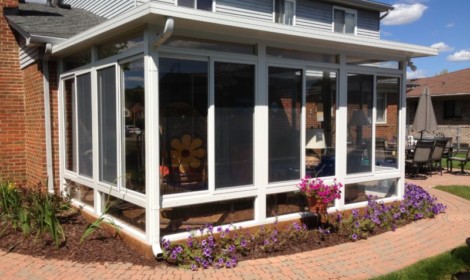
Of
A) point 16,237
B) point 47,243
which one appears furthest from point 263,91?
point 16,237

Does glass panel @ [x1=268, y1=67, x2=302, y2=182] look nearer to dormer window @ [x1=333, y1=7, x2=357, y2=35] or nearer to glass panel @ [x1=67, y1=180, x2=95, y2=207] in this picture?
glass panel @ [x1=67, y1=180, x2=95, y2=207]

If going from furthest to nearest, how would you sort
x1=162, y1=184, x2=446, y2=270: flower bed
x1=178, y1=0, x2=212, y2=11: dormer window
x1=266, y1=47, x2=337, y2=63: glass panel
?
1. x1=178, y1=0, x2=212, y2=11: dormer window
2. x1=266, y1=47, x2=337, y2=63: glass panel
3. x1=162, y1=184, x2=446, y2=270: flower bed

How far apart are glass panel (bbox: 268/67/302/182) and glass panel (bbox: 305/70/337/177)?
219 millimetres

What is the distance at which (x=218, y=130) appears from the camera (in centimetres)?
540

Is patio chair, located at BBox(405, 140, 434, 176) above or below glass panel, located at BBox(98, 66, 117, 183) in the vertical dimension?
below

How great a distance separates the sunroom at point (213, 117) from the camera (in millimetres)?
4977

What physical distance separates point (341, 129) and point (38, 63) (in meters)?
5.45

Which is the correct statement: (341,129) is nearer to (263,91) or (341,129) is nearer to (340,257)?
(263,91)

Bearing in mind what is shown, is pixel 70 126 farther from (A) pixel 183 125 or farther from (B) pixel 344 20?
(B) pixel 344 20

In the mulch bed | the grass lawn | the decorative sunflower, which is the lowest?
the grass lawn

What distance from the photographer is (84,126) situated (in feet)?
21.8

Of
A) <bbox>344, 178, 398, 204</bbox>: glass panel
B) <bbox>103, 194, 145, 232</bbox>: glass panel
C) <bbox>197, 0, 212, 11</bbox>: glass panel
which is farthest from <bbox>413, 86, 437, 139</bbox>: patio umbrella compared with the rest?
<bbox>103, 194, 145, 232</bbox>: glass panel

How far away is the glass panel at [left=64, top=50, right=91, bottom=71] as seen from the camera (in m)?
6.51

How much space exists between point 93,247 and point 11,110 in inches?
169
